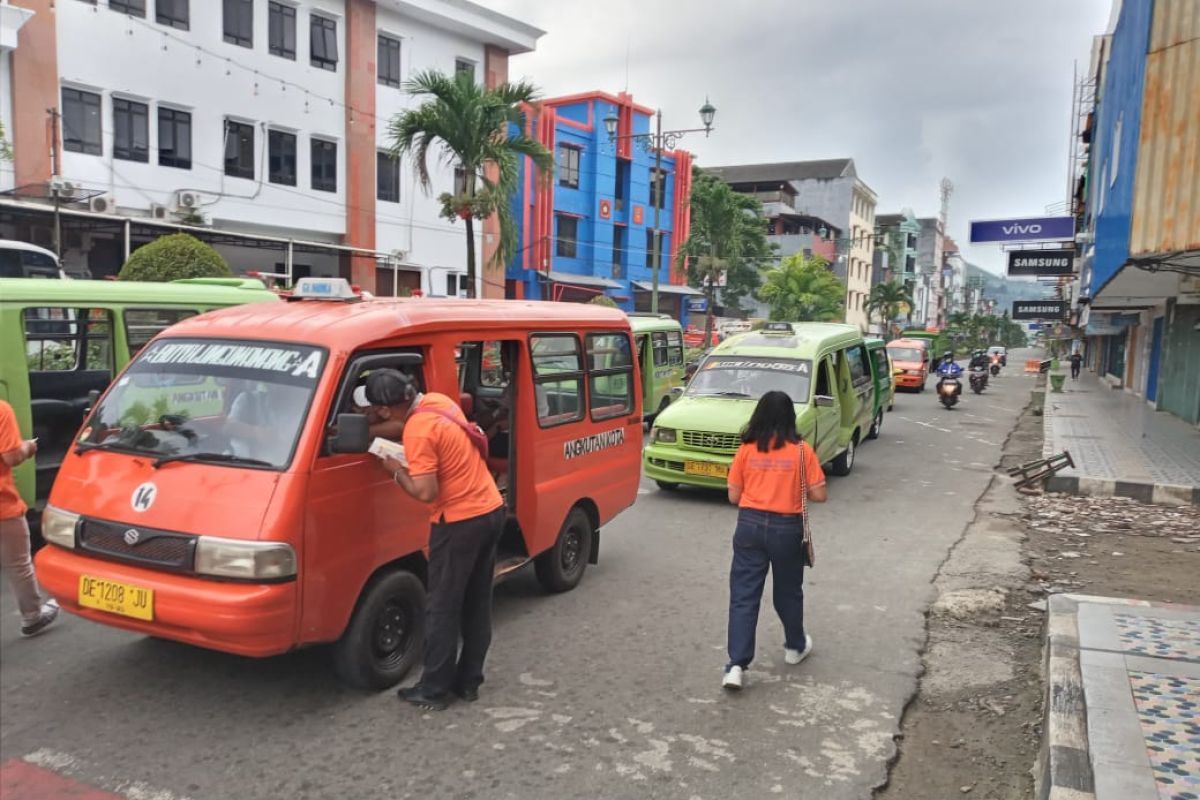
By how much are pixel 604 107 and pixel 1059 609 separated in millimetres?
35624

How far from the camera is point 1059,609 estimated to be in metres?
5.57

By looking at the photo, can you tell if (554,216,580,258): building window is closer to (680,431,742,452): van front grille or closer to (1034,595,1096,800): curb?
(680,431,742,452): van front grille

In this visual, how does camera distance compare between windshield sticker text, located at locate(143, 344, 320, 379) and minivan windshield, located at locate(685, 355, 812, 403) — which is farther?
minivan windshield, located at locate(685, 355, 812, 403)

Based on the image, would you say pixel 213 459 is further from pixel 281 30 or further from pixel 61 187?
pixel 281 30

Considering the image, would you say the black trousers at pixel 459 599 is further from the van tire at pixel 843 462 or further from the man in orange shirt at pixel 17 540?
the van tire at pixel 843 462

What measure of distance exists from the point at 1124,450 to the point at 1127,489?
11.9ft

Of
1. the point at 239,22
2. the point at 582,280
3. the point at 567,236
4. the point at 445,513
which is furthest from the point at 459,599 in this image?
the point at 567,236

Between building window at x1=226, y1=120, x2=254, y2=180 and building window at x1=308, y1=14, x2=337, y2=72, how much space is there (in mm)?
3211

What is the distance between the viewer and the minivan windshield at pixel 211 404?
412cm

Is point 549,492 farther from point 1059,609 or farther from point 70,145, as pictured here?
point 70,145

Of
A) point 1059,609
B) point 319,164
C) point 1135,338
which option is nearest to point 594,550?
point 1059,609

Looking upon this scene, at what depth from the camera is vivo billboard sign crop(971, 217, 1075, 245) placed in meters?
16.7

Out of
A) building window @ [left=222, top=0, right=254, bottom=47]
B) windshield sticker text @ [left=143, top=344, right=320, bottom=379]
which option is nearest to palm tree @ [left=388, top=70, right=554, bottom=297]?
building window @ [left=222, top=0, right=254, bottom=47]

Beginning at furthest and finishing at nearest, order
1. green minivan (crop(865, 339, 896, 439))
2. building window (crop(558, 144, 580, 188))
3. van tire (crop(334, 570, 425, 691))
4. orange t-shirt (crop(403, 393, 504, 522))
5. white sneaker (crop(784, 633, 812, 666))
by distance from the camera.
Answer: building window (crop(558, 144, 580, 188)) < green minivan (crop(865, 339, 896, 439)) < white sneaker (crop(784, 633, 812, 666)) < van tire (crop(334, 570, 425, 691)) < orange t-shirt (crop(403, 393, 504, 522))
